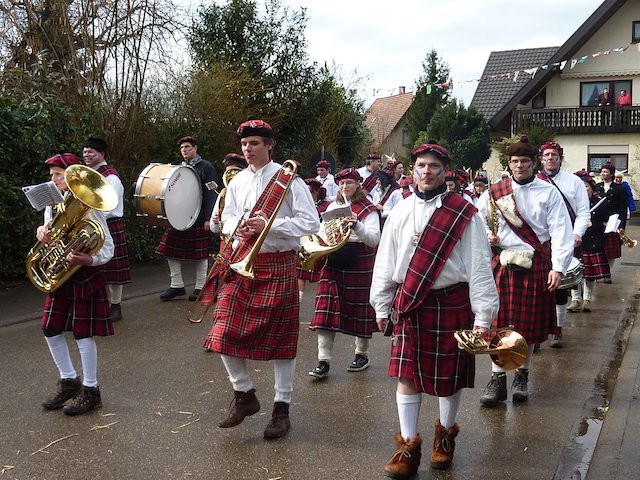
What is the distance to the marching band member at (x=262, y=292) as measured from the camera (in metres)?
4.66

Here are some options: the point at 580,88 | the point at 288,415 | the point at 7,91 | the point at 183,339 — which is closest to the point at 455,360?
the point at 288,415

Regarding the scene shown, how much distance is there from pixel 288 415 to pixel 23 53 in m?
9.53

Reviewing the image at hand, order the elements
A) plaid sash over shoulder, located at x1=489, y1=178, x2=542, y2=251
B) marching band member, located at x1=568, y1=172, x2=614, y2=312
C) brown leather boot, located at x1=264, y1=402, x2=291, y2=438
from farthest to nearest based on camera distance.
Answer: marching band member, located at x1=568, y1=172, x2=614, y2=312
plaid sash over shoulder, located at x1=489, y1=178, x2=542, y2=251
brown leather boot, located at x1=264, y1=402, x2=291, y2=438

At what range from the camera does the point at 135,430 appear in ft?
16.1

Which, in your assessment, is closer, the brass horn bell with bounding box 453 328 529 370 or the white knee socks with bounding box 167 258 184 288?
the brass horn bell with bounding box 453 328 529 370

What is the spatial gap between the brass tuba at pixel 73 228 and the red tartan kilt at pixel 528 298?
113 inches

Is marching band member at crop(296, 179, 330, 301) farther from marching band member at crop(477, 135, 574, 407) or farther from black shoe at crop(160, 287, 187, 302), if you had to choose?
marching band member at crop(477, 135, 574, 407)

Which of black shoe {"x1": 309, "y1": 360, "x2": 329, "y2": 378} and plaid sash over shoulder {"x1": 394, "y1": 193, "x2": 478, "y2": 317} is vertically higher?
plaid sash over shoulder {"x1": 394, "y1": 193, "x2": 478, "y2": 317}

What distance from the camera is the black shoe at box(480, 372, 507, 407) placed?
5488mm

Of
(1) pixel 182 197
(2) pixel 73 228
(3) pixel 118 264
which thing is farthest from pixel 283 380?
(1) pixel 182 197

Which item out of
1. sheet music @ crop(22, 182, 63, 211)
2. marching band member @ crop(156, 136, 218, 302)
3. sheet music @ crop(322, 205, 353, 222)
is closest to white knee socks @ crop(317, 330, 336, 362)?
sheet music @ crop(322, 205, 353, 222)

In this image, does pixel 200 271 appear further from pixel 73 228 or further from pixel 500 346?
pixel 500 346

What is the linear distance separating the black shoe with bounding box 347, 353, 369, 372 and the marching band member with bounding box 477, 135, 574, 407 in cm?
124

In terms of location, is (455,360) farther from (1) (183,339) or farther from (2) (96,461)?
(1) (183,339)
